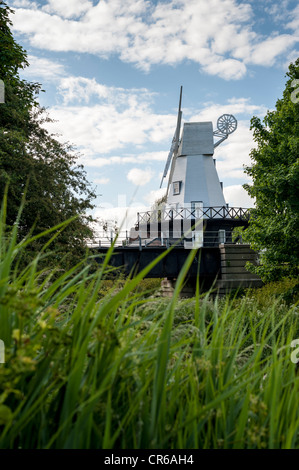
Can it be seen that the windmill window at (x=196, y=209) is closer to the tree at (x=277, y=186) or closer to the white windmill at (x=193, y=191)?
the white windmill at (x=193, y=191)

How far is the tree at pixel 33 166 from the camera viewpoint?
1317cm

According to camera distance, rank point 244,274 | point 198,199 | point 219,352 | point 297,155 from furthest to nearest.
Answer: point 198,199, point 244,274, point 297,155, point 219,352

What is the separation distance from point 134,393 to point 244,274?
1001 inches

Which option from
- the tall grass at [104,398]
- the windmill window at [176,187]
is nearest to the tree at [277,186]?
the tall grass at [104,398]

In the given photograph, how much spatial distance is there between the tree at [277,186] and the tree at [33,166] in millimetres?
6560

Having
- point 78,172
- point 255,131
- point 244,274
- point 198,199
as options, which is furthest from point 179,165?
point 78,172

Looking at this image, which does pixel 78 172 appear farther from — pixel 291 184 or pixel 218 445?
pixel 218 445

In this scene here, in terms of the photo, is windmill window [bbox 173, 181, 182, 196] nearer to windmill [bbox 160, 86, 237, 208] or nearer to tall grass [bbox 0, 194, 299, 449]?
windmill [bbox 160, 86, 237, 208]

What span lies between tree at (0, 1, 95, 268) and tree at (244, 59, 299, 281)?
6560mm

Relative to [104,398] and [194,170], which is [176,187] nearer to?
[194,170]

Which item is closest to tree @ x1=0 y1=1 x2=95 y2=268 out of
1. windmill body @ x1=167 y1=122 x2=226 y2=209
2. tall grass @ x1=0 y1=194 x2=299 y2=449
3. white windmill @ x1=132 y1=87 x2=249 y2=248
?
tall grass @ x1=0 y1=194 x2=299 y2=449

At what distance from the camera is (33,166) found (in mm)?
13500

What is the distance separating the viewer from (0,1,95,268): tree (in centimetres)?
1317

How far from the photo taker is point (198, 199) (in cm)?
4316
